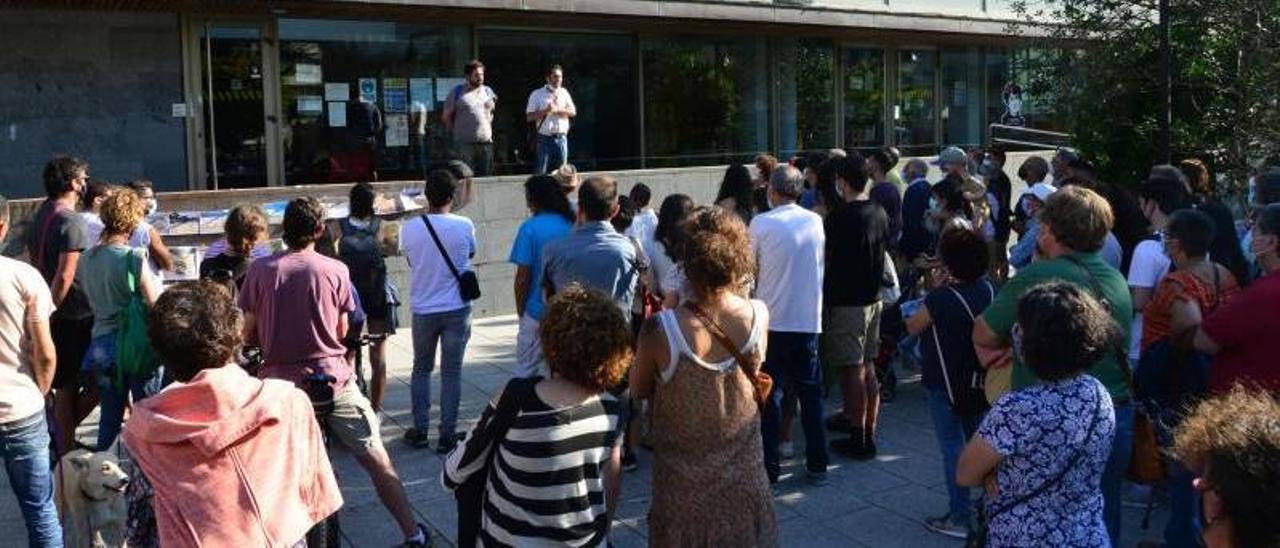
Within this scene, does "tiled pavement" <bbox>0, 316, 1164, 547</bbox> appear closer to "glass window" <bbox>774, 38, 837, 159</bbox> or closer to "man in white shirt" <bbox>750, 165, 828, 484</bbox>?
"man in white shirt" <bbox>750, 165, 828, 484</bbox>

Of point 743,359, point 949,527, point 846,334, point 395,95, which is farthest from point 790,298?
point 395,95

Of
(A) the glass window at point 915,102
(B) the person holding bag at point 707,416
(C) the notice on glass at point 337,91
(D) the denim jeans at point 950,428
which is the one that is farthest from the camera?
(A) the glass window at point 915,102

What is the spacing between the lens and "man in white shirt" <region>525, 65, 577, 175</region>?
14.4 meters

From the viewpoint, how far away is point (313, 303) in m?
5.33

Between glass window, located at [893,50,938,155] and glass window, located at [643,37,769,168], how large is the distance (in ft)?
10.8

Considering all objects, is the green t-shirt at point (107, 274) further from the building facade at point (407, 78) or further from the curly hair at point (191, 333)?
the building facade at point (407, 78)

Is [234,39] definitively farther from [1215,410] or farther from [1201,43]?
[1215,410]

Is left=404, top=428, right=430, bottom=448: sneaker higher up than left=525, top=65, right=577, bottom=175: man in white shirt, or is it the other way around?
left=525, top=65, right=577, bottom=175: man in white shirt

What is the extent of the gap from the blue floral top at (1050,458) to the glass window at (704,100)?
1358 cm

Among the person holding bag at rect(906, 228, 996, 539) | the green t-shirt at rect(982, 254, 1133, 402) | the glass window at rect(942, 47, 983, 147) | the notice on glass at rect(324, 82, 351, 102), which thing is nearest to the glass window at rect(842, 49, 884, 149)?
the glass window at rect(942, 47, 983, 147)

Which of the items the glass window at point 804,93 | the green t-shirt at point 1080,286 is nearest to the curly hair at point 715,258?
the green t-shirt at point 1080,286

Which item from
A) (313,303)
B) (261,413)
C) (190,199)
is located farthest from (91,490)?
(190,199)

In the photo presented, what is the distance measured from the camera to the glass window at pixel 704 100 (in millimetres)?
16969

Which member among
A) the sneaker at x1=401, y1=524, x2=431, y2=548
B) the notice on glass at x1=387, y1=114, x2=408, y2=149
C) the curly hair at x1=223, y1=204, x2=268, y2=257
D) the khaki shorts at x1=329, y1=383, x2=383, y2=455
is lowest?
the sneaker at x1=401, y1=524, x2=431, y2=548
